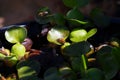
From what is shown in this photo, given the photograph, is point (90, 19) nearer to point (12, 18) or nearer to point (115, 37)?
point (115, 37)

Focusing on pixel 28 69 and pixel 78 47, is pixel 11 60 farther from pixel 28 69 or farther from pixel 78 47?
pixel 78 47

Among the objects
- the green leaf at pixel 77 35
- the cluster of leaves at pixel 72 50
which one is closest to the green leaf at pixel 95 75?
the cluster of leaves at pixel 72 50

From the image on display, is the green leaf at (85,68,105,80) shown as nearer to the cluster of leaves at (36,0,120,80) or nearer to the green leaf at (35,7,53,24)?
the cluster of leaves at (36,0,120,80)

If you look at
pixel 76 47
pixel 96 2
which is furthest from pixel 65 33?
pixel 96 2

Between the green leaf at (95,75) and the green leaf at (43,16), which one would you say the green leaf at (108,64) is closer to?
the green leaf at (95,75)

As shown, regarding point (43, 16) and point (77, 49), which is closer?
point (77, 49)

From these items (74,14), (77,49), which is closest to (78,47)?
(77,49)
